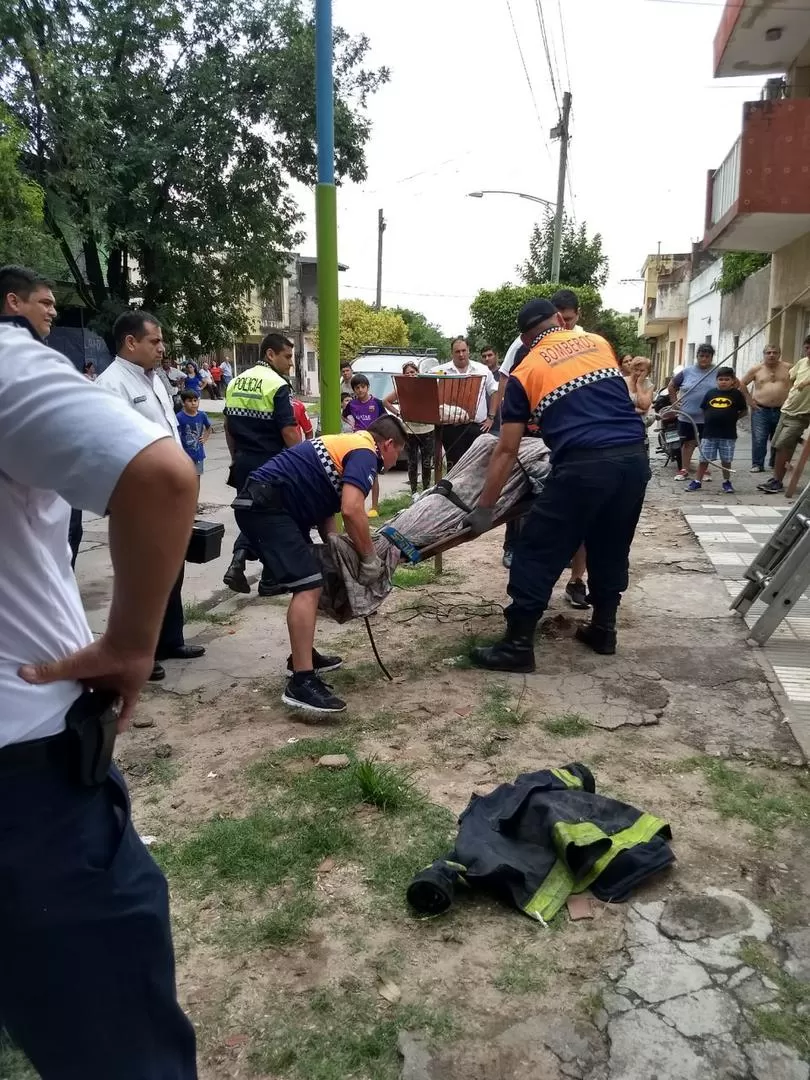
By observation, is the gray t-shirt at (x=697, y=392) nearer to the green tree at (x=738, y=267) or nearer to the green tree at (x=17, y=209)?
the green tree at (x=738, y=267)

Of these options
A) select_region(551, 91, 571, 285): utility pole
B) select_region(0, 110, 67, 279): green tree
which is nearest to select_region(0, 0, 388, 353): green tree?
select_region(0, 110, 67, 279): green tree

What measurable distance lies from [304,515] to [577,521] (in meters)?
1.40

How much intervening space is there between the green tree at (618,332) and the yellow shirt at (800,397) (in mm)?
14654

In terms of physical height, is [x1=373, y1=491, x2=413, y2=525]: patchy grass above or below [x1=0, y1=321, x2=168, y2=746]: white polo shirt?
below

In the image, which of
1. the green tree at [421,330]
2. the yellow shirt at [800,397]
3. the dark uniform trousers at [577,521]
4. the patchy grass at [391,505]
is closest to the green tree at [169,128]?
the patchy grass at [391,505]

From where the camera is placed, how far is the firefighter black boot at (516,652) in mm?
4414

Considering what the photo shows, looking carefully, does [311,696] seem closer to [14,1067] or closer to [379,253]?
[14,1067]

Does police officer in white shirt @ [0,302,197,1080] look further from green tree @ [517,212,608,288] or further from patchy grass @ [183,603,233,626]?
green tree @ [517,212,608,288]

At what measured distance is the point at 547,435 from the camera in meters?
4.38

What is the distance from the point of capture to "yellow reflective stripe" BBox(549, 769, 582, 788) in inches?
115

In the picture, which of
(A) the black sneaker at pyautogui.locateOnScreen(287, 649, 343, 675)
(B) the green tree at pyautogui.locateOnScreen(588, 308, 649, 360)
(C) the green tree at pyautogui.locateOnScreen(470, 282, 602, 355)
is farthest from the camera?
(B) the green tree at pyautogui.locateOnScreen(588, 308, 649, 360)

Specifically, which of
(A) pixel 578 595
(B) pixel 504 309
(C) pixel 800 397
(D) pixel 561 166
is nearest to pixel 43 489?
(A) pixel 578 595

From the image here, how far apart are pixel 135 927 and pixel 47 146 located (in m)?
15.9

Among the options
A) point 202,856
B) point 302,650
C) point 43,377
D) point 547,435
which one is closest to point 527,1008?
point 202,856
